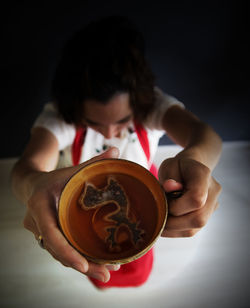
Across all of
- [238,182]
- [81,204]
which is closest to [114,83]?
[81,204]

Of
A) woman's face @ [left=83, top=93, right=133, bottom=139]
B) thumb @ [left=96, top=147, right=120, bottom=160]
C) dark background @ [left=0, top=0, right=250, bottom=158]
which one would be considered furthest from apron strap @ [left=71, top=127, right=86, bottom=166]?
thumb @ [left=96, top=147, right=120, bottom=160]

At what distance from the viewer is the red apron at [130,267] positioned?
2.96 feet

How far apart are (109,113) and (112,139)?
0.82ft

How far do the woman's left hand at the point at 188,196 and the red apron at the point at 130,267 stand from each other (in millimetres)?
413

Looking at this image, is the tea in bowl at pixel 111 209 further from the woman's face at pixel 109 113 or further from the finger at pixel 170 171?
the woman's face at pixel 109 113

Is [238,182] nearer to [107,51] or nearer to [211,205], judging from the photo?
[211,205]

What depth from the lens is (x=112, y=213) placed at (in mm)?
431

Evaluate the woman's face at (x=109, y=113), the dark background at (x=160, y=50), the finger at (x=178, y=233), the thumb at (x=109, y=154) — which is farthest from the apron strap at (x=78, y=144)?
the finger at (x=178, y=233)

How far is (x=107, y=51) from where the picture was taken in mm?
625

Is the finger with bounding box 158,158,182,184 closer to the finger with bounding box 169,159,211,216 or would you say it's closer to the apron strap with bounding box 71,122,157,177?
the finger with bounding box 169,159,211,216

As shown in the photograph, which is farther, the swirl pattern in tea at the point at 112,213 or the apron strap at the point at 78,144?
the apron strap at the point at 78,144

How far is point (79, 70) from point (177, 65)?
20.7 inches

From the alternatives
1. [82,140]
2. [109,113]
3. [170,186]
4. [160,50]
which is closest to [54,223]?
[170,186]

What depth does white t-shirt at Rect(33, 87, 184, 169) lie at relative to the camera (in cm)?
81
